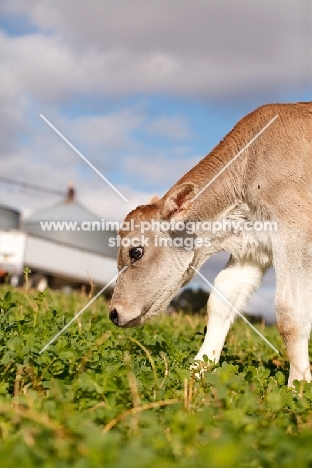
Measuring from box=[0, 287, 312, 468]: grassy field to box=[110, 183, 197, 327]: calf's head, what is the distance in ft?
2.66

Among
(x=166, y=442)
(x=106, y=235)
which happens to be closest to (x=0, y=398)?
(x=166, y=442)

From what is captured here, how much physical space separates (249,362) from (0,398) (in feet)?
12.1

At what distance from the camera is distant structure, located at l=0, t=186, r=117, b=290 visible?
79.4ft

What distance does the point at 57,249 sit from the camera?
25.9m

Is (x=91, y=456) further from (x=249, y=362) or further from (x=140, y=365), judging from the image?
(x=249, y=362)

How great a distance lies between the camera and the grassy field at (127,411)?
273 centimetres

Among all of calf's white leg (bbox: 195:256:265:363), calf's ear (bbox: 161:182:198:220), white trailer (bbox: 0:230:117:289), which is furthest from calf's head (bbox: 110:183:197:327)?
white trailer (bbox: 0:230:117:289)

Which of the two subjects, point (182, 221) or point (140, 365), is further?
point (182, 221)

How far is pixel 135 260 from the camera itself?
7.50 meters

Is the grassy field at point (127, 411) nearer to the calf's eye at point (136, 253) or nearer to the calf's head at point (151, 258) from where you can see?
the calf's head at point (151, 258)

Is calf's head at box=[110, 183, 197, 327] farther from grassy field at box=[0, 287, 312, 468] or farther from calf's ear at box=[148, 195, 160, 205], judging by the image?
grassy field at box=[0, 287, 312, 468]

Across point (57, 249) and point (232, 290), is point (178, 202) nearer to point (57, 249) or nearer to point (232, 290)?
point (232, 290)

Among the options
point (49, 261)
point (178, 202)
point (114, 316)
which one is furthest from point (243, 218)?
point (49, 261)

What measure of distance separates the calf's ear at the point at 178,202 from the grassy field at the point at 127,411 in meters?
1.54
